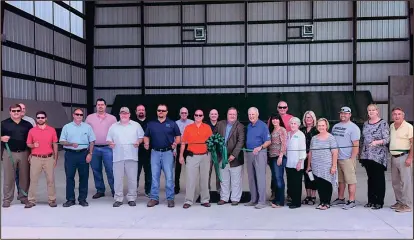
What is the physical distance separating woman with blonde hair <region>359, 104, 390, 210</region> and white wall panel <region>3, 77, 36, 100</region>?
1346 cm

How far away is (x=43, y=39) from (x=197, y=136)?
13.9 meters

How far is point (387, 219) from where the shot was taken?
587cm

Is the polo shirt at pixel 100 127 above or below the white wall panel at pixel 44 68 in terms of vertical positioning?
below

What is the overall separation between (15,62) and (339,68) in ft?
48.2

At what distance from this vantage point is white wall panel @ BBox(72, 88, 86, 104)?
21.0 m

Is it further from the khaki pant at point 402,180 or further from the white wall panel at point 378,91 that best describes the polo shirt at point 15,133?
the white wall panel at point 378,91

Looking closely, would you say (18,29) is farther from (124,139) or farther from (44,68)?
(124,139)

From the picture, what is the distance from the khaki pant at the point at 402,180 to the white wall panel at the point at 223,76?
50.1ft

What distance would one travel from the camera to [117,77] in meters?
21.9

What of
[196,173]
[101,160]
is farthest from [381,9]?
[101,160]

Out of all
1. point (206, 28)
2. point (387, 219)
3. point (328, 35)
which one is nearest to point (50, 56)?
point (206, 28)

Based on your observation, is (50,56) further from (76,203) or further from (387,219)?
(387,219)

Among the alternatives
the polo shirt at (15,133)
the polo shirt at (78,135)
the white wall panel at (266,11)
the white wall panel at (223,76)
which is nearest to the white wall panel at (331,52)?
the white wall panel at (266,11)

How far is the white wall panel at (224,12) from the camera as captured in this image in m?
21.3
